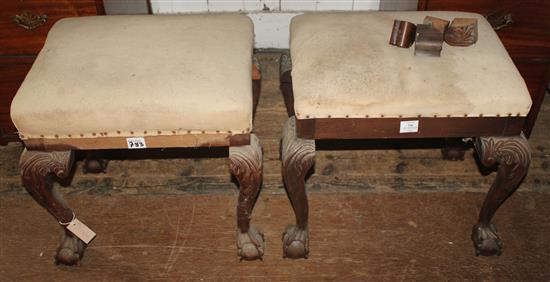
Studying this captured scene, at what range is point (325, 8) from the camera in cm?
253

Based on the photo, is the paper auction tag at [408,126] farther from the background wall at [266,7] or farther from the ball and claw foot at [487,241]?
the background wall at [266,7]

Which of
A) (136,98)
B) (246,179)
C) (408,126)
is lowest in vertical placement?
(246,179)

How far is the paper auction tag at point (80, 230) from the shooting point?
5.71ft

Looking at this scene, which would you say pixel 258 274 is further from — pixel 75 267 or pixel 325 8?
pixel 325 8

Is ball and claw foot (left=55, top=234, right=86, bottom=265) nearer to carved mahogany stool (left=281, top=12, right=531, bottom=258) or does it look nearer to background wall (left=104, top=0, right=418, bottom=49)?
carved mahogany stool (left=281, top=12, right=531, bottom=258)

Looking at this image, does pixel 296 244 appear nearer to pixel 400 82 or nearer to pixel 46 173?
pixel 400 82

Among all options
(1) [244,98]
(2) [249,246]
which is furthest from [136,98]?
(2) [249,246]

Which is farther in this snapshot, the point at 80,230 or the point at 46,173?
the point at 80,230

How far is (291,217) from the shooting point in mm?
1924

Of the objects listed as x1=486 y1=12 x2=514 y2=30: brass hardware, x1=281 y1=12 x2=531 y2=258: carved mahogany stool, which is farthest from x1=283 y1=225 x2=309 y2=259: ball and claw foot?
x1=486 y1=12 x2=514 y2=30: brass hardware

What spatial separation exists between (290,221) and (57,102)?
2.76ft

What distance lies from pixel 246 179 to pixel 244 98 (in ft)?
0.74

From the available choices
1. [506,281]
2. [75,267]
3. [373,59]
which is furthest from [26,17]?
[506,281]

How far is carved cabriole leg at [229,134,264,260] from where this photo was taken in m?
1.52
